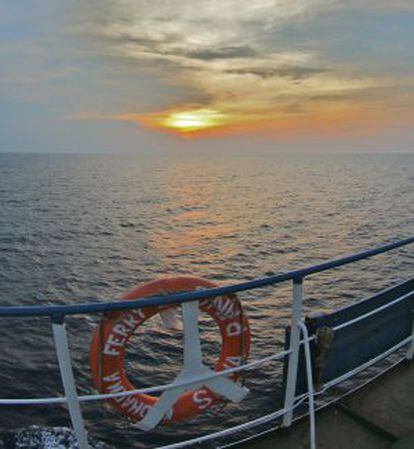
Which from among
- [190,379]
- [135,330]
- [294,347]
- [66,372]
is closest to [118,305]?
[66,372]

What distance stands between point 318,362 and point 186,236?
3064cm

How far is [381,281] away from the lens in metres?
18.6

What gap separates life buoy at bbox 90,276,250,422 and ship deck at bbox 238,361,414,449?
47 centimetres

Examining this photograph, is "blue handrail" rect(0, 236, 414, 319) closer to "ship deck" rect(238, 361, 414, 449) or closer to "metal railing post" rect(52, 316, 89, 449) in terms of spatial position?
"metal railing post" rect(52, 316, 89, 449)

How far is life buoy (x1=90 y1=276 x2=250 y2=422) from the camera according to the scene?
8.98ft

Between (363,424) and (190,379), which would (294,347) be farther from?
(363,424)

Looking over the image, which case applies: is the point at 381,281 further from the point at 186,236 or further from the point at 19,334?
the point at 186,236

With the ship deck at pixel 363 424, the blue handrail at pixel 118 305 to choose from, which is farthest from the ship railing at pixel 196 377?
the ship deck at pixel 363 424

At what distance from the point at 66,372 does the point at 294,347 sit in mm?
1432

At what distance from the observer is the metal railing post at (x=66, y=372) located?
7.29ft

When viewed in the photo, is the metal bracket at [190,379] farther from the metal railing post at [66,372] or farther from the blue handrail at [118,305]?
the metal railing post at [66,372]

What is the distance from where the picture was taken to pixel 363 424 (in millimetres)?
3137

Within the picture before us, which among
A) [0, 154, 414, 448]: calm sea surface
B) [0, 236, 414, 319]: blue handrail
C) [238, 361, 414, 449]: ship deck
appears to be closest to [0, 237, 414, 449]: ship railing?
[0, 236, 414, 319]: blue handrail

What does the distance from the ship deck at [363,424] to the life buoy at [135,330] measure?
0.47 meters
